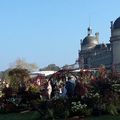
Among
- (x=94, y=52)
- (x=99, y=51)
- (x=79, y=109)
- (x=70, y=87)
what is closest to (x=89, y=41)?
(x=94, y=52)

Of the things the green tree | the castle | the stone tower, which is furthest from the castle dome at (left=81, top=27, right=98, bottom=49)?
the green tree

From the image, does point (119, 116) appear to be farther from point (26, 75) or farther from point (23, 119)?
point (26, 75)

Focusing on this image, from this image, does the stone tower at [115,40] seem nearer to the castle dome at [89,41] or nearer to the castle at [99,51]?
the castle at [99,51]

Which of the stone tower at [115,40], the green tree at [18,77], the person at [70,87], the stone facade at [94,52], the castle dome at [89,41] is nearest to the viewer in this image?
the person at [70,87]

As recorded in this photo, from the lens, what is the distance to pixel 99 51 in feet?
425

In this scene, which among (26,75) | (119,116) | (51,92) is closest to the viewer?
(119,116)

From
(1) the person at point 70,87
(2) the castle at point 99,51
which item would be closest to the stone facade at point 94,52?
(2) the castle at point 99,51

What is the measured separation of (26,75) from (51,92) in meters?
5.37

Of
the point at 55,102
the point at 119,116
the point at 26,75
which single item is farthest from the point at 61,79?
the point at 26,75

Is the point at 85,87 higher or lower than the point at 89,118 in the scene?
higher

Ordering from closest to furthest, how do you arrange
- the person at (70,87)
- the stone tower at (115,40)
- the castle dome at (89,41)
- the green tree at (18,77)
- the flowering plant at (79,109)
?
the flowering plant at (79,109) < the person at (70,87) < the green tree at (18,77) < the stone tower at (115,40) < the castle dome at (89,41)

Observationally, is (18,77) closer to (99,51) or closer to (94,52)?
(99,51)

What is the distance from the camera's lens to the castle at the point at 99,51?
112875mm

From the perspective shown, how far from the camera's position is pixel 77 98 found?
60.8 feet
